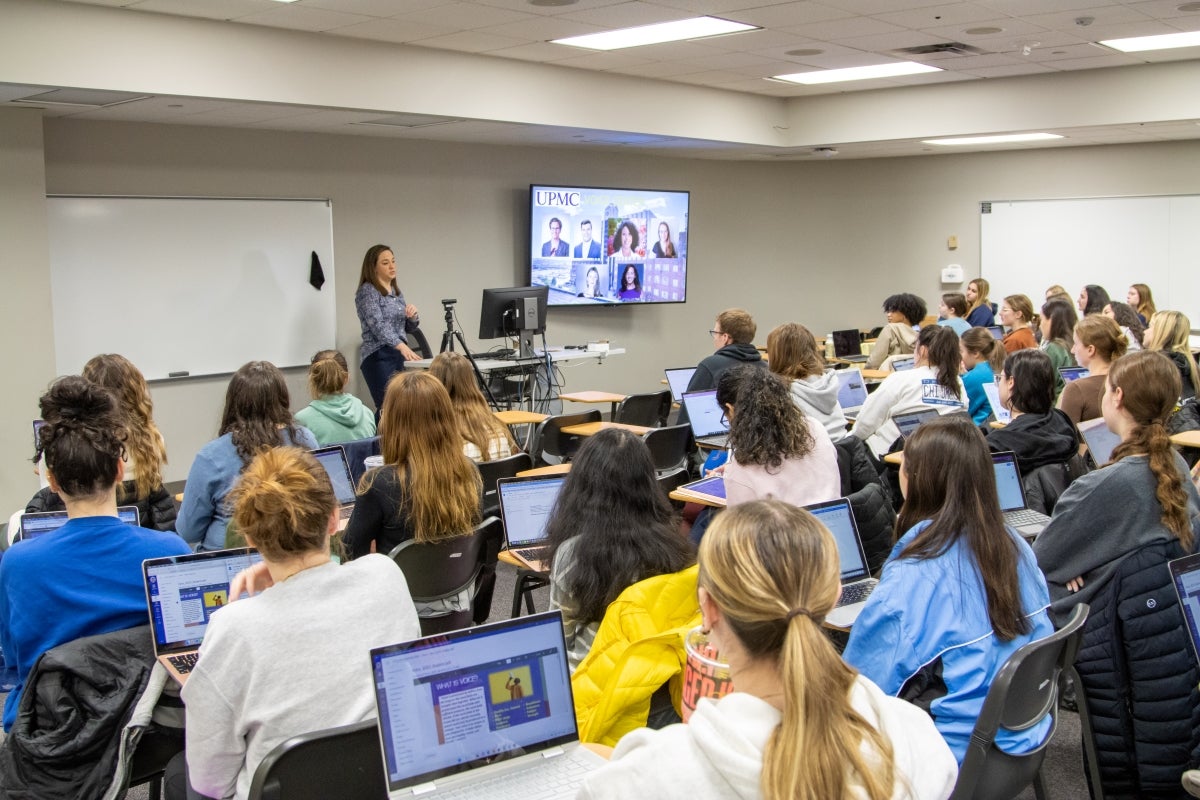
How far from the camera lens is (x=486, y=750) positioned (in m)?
1.92

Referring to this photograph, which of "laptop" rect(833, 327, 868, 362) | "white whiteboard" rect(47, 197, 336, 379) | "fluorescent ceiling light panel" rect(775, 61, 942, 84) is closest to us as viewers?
"white whiteboard" rect(47, 197, 336, 379)

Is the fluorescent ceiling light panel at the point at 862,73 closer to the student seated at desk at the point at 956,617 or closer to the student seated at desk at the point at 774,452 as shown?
the student seated at desk at the point at 774,452

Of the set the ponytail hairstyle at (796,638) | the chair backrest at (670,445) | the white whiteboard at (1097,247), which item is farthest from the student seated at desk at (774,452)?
the white whiteboard at (1097,247)

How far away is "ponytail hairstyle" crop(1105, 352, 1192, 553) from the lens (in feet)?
9.73

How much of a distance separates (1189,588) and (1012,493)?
1963 mm

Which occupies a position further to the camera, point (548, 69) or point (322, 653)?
point (548, 69)

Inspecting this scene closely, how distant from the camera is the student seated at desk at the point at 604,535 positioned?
264 cm

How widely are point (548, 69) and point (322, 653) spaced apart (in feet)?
22.7

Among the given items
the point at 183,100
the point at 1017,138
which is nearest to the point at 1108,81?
the point at 1017,138

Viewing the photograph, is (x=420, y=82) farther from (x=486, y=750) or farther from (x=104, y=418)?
(x=486, y=750)

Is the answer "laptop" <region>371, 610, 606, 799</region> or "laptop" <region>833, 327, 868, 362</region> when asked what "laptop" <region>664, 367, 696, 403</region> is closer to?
"laptop" <region>833, 327, 868, 362</region>

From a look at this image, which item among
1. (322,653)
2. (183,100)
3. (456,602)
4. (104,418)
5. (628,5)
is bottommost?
(456,602)

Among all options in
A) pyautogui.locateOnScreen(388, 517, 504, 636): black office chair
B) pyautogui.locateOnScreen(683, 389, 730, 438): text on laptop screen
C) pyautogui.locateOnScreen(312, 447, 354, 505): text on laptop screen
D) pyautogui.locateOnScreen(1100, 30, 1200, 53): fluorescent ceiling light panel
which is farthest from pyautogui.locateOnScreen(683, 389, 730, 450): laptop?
pyautogui.locateOnScreen(1100, 30, 1200, 53): fluorescent ceiling light panel

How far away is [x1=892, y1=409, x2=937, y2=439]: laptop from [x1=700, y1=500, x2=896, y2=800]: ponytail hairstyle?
4177 mm
